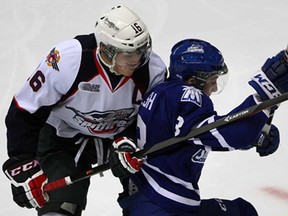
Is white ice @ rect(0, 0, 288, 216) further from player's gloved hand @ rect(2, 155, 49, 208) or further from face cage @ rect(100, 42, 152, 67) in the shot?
face cage @ rect(100, 42, 152, 67)

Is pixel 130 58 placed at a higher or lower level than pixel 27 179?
higher

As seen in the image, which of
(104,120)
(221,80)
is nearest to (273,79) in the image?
(221,80)

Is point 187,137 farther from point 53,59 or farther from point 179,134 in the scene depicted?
point 53,59

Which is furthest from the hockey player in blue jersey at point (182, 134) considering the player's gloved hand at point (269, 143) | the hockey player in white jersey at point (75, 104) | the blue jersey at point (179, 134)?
the player's gloved hand at point (269, 143)

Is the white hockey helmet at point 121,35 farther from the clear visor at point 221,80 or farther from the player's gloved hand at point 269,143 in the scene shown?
the player's gloved hand at point 269,143

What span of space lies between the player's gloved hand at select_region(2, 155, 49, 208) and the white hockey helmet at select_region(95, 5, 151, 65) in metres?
0.48

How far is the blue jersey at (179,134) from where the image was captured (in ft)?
7.23

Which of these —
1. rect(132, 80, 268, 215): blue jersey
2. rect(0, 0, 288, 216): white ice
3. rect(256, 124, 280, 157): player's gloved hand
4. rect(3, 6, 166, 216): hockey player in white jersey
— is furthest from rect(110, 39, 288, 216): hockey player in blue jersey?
rect(0, 0, 288, 216): white ice

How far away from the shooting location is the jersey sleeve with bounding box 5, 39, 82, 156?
244 cm

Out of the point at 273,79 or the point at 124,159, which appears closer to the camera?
the point at 273,79

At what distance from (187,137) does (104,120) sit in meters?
0.43

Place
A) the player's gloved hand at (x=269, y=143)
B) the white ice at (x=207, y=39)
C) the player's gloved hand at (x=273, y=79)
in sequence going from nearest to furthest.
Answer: the player's gloved hand at (x=273, y=79) < the player's gloved hand at (x=269, y=143) < the white ice at (x=207, y=39)

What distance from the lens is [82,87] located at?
2.45 metres

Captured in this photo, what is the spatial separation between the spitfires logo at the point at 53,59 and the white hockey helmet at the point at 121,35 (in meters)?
0.15
